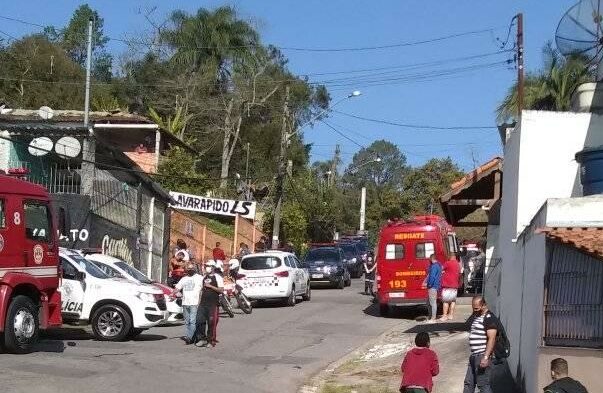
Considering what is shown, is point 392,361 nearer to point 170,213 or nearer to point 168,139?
point 170,213

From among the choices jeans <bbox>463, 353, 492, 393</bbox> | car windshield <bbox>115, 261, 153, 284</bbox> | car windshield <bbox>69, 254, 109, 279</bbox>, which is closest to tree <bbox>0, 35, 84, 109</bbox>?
car windshield <bbox>115, 261, 153, 284</bbox>

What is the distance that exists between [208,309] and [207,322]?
12.1 inches

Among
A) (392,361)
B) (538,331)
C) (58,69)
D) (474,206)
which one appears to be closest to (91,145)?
(474,206)

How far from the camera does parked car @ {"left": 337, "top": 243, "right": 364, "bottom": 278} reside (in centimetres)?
4381

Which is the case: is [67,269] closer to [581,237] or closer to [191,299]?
[191,299]

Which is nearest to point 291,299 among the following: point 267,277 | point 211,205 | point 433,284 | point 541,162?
point 267,277

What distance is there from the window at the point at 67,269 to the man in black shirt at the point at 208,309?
8.66 ft

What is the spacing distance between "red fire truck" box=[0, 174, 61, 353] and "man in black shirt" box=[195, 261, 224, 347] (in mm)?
3053

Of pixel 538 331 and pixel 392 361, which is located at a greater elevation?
pixel 538 331

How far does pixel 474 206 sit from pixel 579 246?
13.2 metres

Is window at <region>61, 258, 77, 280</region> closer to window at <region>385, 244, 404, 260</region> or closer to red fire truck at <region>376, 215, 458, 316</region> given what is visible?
red fire truck at <region>376, 215, 458, 316</region>

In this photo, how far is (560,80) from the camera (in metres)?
26.8

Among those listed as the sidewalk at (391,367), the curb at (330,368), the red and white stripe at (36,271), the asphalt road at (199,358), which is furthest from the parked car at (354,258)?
A: the red and white stripe at (36,271)

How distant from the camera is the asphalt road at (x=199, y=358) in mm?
13094
